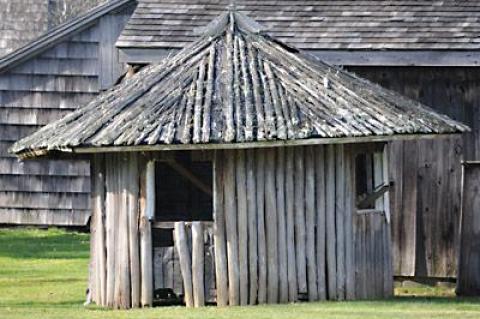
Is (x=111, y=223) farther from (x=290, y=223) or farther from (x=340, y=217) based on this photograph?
(x=340, y=217)

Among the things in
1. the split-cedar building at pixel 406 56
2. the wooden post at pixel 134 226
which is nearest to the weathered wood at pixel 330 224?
the wooden post at pixel 134 226

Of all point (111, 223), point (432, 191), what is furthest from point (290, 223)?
point (432, 191)

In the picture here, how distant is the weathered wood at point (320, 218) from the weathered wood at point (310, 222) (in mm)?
55

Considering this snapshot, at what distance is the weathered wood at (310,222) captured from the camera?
2020cm

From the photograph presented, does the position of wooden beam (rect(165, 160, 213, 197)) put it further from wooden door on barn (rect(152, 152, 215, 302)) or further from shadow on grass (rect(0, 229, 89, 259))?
shadow on grass (rect(0, 229, 89, 259))

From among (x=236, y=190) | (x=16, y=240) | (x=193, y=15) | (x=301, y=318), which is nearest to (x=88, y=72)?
(x=16, y=240)

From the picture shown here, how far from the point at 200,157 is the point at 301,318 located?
2956 millimetres

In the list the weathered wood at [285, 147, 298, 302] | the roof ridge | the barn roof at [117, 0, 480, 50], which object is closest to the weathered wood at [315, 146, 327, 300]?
the weathered wood at [285, 147, 298, 302]

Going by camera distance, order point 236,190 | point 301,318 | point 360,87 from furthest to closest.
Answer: point 360,87 → point 236,190 → point 301,318

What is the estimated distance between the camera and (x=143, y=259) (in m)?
20.2

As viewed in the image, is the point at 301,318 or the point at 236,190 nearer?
the point at 301,318

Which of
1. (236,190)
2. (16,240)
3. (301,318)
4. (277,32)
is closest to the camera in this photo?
(301,318)

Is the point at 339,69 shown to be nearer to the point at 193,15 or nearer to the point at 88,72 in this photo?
the point at 193,15

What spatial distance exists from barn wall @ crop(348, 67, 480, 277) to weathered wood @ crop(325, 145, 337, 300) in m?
3.71
